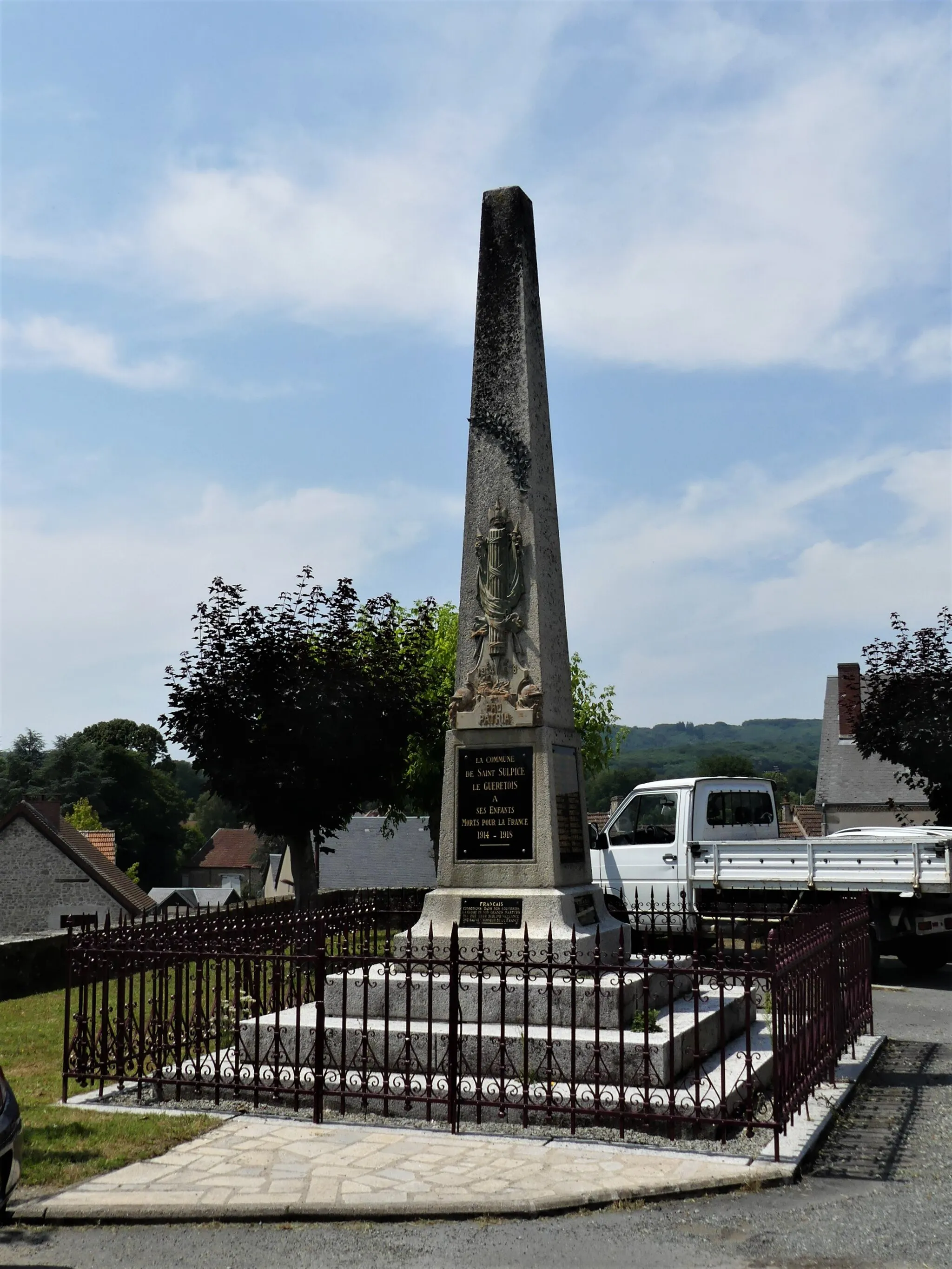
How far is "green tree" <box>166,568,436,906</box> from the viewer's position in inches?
→ 818

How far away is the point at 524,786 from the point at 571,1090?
2.73 metres

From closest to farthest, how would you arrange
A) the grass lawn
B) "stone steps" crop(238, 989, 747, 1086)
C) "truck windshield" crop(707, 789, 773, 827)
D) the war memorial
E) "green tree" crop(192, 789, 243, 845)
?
the grass lawn → the war memorial → "stone steps" crop(238, 989, 747, 1086) → "truck windshield" crop(707, 789, 773, 827) → "green tree" crop(192, 789, 243, 845)

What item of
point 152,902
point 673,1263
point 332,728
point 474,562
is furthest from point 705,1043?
point 152,902

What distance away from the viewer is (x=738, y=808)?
16797 millimetres

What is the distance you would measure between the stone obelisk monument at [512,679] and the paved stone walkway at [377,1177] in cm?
213

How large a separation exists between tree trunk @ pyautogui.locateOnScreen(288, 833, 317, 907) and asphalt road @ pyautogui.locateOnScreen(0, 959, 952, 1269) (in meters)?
15.6

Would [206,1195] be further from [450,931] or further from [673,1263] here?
[450,931]

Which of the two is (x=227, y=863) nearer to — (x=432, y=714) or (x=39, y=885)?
(x=39, y=885)

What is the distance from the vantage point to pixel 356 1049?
8.14m

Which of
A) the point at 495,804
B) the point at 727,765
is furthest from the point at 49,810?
the point at 727,765

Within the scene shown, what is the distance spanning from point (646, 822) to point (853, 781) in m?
24.0

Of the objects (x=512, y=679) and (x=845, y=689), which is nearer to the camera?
(x=512, y=679)

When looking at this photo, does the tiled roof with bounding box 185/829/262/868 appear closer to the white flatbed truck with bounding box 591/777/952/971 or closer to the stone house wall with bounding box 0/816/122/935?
the stone house wall with bounding box 0/816/122/935

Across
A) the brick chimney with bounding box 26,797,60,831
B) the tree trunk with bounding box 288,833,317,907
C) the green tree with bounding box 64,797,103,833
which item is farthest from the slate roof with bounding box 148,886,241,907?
the tree trunk with bounding box 288,833,317,907
